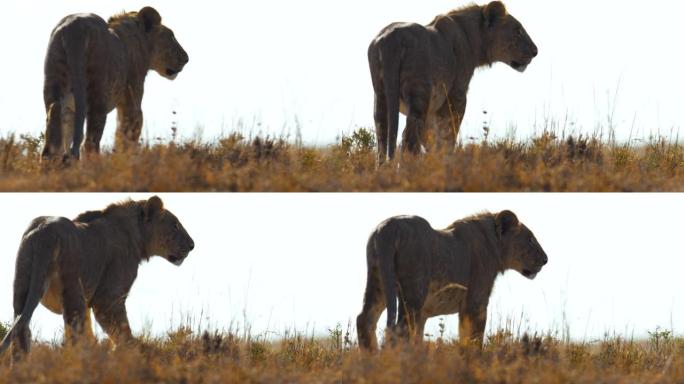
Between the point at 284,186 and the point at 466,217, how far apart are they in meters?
2.06

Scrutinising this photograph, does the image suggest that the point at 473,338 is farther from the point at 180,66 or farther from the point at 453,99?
the point at 180,66

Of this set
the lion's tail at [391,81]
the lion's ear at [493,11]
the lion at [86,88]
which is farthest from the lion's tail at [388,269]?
the lion's ear at [493,11]

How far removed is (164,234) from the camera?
15.6 meters

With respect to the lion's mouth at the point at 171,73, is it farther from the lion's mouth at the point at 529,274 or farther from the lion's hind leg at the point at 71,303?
the lion's mouth at the point at 529,274

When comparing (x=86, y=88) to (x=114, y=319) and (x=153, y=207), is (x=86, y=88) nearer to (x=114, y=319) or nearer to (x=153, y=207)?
(x=153, y=207)

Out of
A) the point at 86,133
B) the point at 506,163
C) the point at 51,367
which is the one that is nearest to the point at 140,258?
the point at 86,133

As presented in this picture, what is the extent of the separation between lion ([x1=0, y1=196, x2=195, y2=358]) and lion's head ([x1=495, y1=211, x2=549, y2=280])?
2.91 m

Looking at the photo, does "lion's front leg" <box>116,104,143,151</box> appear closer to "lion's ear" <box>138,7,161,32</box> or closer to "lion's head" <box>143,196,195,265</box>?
"lion's head" <box>143,196,195,265</box>

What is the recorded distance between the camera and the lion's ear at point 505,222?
15.6 meters

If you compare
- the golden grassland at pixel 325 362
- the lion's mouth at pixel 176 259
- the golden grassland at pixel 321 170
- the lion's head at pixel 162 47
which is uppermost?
the lion's head at pixel 162 47

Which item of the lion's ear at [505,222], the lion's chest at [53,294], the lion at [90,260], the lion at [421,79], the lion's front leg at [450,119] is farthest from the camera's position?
the lion's ear at [505,222]

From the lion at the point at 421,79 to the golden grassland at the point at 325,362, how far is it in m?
1.87

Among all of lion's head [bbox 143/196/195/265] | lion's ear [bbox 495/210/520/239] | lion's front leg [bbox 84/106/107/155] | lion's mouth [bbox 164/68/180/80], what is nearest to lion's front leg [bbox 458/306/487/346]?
lion's ear [bbox 495/210/520/239]

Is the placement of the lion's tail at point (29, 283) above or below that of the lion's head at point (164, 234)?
below
